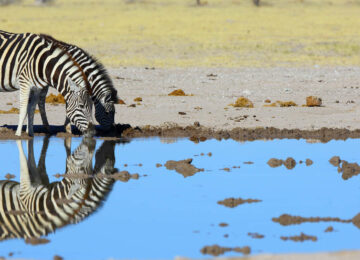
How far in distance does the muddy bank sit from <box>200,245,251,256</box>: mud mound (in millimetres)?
6363

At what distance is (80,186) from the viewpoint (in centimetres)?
923

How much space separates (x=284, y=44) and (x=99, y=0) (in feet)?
107

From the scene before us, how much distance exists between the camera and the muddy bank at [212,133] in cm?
1320

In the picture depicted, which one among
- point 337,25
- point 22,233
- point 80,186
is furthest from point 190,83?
point 337,25

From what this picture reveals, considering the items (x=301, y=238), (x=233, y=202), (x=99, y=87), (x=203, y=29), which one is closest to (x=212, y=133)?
(x=99, y=87)

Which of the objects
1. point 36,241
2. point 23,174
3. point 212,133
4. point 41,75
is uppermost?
point 41,75

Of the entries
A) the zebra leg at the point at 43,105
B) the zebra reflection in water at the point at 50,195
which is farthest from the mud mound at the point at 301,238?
the zebra leg at the point at 43,105

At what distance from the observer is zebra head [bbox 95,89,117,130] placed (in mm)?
13312

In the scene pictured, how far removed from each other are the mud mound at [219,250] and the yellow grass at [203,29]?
19.5 metres

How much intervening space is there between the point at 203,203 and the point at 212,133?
Answer: 5.12 metres

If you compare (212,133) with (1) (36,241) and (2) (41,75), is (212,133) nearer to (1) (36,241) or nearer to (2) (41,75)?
(2) (41,75)

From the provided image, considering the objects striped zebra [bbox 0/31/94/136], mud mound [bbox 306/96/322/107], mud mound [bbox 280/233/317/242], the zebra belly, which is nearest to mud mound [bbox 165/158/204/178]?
striped zebra [bbox 0/31/94/136]

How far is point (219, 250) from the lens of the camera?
6.51 meters

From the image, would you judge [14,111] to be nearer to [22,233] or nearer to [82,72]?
[82,72]
